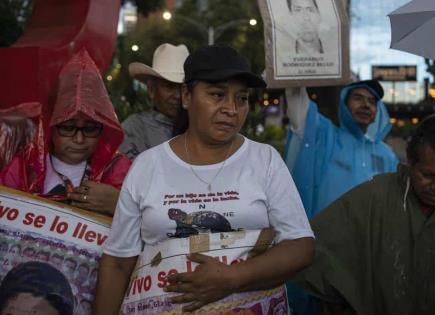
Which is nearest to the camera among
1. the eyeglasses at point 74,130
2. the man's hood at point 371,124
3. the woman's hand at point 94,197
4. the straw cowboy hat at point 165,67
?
the woman's hand at point 94,197

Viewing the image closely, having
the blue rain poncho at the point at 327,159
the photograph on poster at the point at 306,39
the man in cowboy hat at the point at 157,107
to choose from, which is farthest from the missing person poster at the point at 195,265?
the blue rain poncho at the point at 327,159

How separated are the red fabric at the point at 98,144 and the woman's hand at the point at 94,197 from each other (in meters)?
0.11

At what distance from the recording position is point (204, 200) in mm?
2203

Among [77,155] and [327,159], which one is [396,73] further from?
[77,155]

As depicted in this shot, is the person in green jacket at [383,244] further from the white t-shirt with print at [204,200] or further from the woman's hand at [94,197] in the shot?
the woman's hand at [94,197]

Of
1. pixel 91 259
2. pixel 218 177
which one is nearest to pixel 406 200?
pixel 218 177

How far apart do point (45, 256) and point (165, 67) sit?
203 centimetres

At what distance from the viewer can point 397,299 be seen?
2.71 metres

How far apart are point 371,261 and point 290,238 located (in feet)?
2.35

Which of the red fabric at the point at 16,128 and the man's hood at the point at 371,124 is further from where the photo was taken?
the man's hood at the point at 371,124

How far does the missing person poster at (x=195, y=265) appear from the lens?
7.07ft

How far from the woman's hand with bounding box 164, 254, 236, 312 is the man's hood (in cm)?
260

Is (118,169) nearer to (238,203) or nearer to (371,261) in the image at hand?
(238,203)

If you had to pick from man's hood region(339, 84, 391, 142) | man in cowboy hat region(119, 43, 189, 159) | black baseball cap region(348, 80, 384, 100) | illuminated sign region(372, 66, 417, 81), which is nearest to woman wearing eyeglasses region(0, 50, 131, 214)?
man in cowboy hat region(119, 43, 189, 159)
